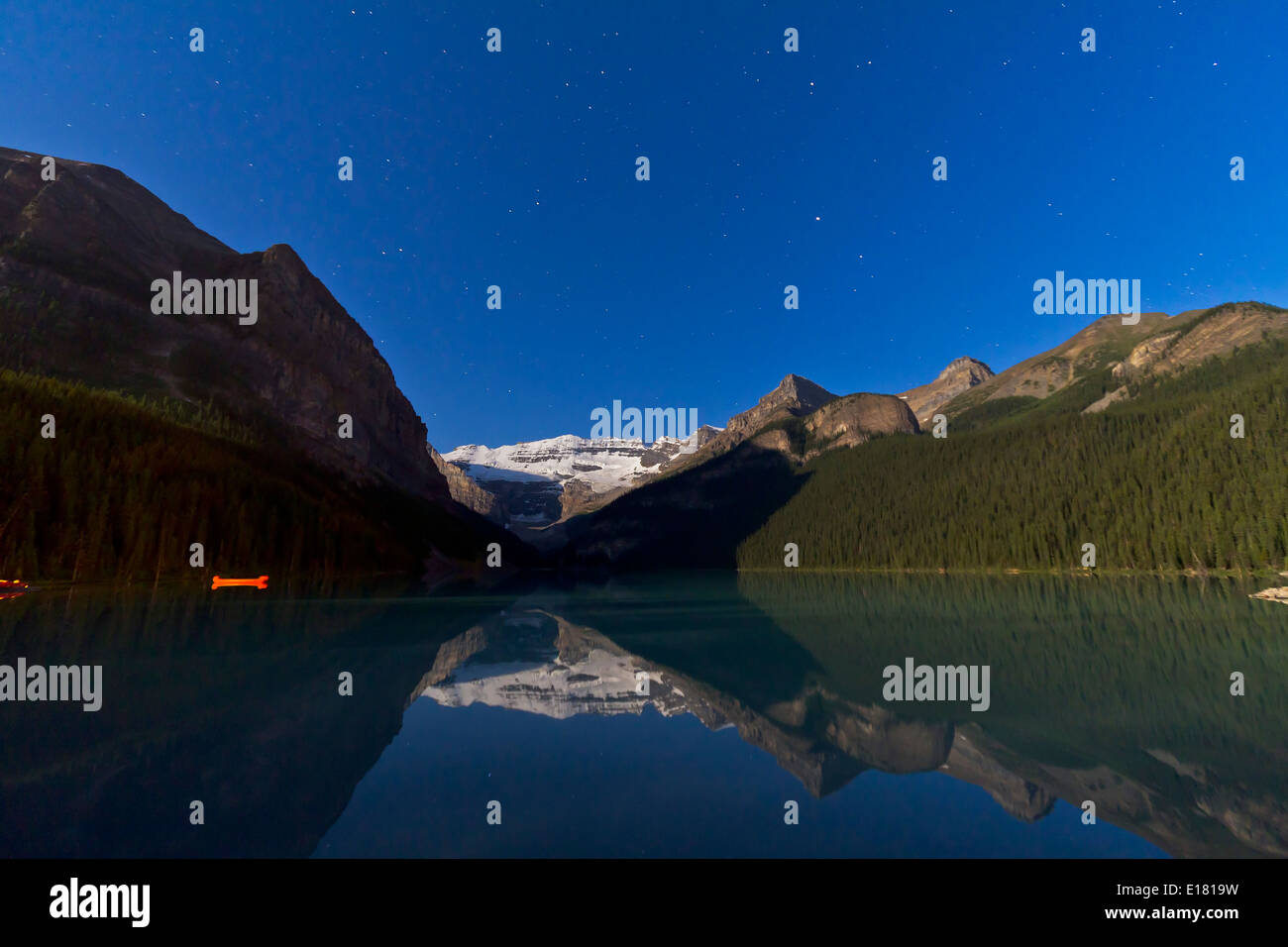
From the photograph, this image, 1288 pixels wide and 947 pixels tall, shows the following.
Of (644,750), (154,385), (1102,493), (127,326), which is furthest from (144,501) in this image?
(1102,493)

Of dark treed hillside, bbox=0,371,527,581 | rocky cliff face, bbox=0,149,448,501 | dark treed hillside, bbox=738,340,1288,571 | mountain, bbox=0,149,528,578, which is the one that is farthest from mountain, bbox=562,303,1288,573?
rocky cliff face, bbox=0,149,448,501

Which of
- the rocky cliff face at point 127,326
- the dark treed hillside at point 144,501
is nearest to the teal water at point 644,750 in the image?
the dark treed hillside at point 144,501

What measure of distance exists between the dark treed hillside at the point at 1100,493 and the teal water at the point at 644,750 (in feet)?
293

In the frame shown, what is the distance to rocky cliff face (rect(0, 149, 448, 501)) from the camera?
14188 cm

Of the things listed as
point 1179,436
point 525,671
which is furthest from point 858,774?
point 1179,436

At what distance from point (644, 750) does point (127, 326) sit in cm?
20445

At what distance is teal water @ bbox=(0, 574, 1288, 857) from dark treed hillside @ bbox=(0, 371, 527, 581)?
47.5 m

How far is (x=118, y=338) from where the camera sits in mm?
153000

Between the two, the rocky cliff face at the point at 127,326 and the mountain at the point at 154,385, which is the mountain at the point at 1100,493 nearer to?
the mountain at the point at 154,385

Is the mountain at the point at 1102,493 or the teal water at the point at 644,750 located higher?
the mountain at the point at 1102,493

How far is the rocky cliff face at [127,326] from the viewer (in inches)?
5586

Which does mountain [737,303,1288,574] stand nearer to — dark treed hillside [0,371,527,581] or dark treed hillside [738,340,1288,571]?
dark treed hillside [738,340,1288,571]

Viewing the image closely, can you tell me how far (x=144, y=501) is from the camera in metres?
77.7
